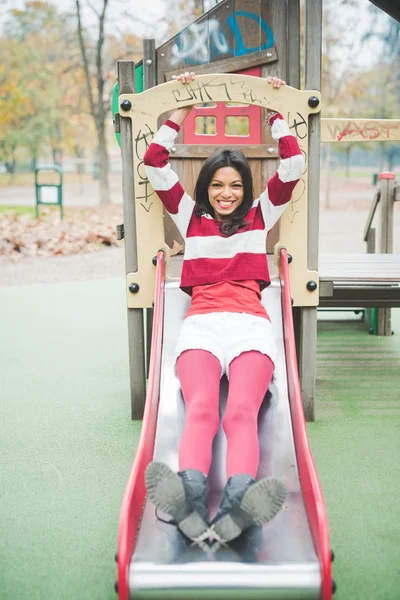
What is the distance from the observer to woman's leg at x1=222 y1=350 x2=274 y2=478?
6.73 ft

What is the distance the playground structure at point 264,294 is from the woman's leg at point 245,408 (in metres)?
0.18

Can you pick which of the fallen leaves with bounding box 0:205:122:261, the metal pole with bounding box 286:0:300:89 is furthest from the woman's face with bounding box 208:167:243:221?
the fallen leaves with bounding box 0:205:122:261

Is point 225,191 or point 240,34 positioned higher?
point 240,34

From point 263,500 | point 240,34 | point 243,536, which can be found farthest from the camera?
point 240,34

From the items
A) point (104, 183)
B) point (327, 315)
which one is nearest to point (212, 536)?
point (327, 315)

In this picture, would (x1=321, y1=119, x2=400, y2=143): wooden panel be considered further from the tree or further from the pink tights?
the tree

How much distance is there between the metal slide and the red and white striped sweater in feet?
1.23

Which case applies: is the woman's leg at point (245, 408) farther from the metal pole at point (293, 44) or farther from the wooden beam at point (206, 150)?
the metal pole at point (293, 44)

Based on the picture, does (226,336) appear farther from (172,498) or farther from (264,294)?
(172,498)

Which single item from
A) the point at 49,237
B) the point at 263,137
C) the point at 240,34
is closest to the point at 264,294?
the point at 263,137

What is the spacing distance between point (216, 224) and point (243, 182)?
24 cm

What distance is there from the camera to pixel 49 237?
1019 cm

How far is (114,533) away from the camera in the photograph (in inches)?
89.7

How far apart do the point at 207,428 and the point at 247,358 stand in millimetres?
404
